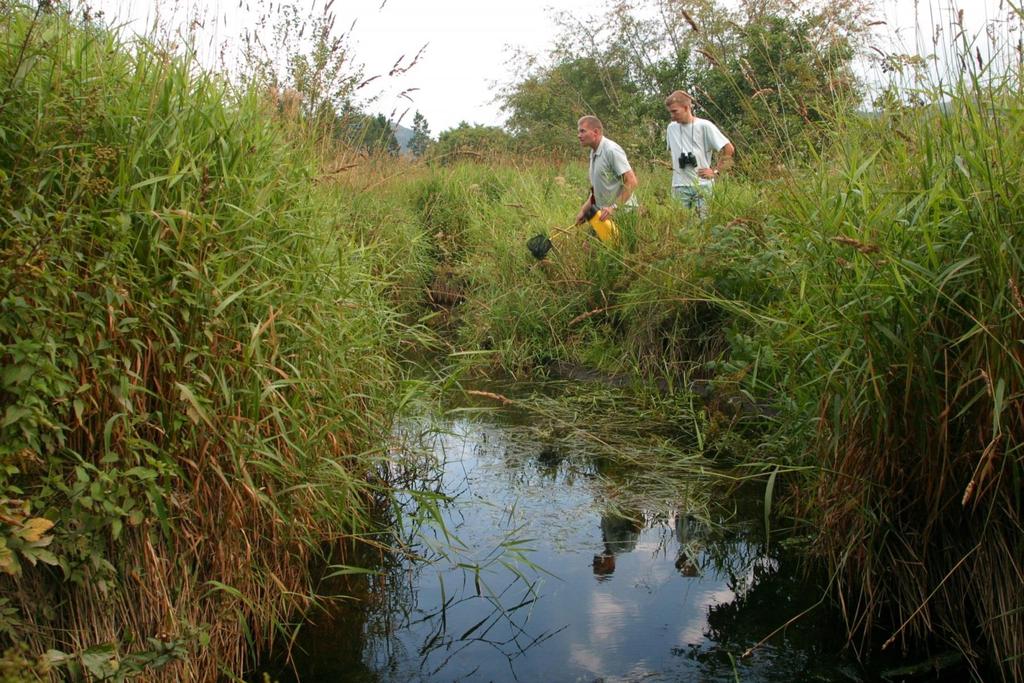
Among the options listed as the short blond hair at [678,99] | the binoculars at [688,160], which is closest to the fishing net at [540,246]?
the binoculars at [688,160]

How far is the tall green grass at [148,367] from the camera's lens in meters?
2.57

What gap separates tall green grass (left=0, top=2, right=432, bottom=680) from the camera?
2566 mm

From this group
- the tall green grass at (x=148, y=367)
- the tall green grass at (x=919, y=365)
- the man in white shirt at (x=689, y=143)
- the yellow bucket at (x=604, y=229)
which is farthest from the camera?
the man in white shirt at (x=689, y=143)

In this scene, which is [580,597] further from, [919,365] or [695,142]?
[695,142]

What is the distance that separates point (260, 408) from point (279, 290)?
46 cm

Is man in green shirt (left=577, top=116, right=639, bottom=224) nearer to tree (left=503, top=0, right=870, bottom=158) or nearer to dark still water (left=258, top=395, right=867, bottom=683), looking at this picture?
tree (left=503, top=0, right=870, bottom=158)

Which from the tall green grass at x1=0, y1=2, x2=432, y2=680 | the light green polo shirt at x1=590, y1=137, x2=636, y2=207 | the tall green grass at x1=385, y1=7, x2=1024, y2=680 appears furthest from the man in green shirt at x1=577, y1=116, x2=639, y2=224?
the tall green grass at x1=0, y1=2, x2=432, y2=680

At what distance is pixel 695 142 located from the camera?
26.8 feet

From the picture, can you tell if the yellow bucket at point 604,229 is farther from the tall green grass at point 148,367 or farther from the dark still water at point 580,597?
the tall green grass at point 148,367

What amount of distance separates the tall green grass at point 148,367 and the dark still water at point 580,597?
433 millimetres

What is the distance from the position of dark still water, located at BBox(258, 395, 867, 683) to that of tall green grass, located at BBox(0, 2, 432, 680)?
43 cm

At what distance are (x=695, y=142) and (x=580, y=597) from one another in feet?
17.4

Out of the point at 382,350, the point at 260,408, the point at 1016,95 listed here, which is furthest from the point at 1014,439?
the point at 382,350

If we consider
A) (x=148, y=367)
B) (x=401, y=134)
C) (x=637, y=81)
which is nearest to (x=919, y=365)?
(x=148, y=367)
